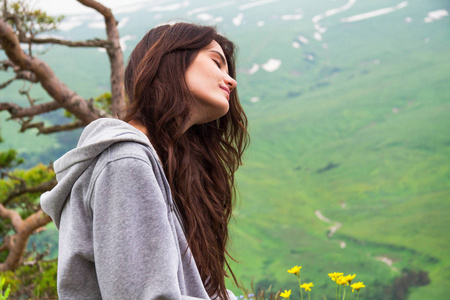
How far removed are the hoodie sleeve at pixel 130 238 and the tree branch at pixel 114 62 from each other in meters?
2.70

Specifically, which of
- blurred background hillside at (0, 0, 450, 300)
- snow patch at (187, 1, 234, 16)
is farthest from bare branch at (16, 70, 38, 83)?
snow patch at (187, 1, 234, 16)

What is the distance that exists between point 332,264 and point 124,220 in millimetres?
8556

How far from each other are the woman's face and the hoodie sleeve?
0.28 meters

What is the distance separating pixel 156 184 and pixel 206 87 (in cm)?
30

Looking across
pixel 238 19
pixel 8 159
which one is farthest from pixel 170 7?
pixel 8 159

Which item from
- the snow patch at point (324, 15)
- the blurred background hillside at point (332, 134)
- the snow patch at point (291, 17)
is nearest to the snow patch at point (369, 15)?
the blurred background hillside at point (332, 134)

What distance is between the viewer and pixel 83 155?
756mm

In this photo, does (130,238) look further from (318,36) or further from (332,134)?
(318,36)

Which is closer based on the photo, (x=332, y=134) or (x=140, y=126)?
(x=140, y=126)

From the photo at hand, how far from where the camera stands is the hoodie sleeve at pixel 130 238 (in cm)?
69

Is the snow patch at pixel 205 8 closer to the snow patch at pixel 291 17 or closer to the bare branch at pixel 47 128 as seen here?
the snow patch at pixel 291 17

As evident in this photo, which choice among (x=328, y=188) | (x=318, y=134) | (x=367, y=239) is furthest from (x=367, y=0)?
(x=367, y=239)

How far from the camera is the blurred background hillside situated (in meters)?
8.97

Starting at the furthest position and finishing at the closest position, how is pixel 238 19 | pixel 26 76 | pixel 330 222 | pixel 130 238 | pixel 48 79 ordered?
1. pixel 238 19
2. pixel 330 222
3. pixel 26 76
4. pixel 48 79
5. pixel 130 238
